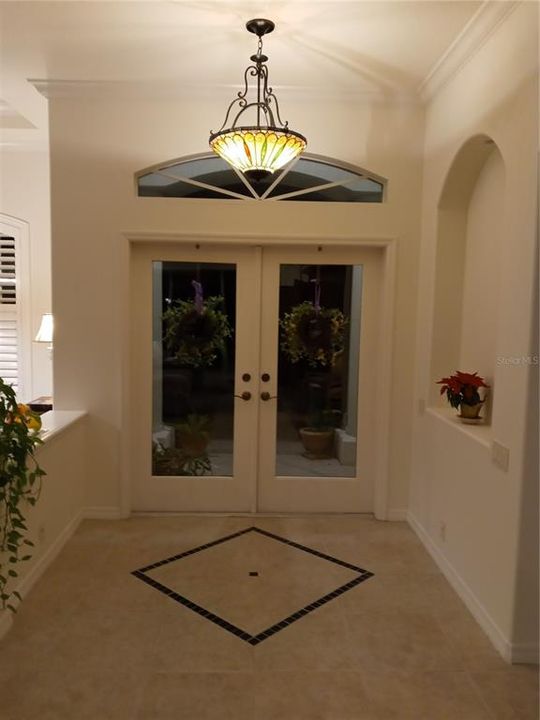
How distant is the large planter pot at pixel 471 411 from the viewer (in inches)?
123

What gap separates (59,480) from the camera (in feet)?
11.3

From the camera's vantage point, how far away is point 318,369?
4117 millimetres

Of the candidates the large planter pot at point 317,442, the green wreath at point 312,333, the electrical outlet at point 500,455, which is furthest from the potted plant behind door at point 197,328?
the electrical outlet at point 500,455

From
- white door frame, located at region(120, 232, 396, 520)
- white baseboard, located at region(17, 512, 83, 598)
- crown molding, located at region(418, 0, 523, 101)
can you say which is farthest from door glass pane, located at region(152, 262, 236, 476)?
crown molding, located at region(418, 0, 523, 101)

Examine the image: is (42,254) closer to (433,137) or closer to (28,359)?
(28,359)

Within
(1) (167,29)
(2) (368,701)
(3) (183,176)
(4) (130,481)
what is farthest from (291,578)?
(1) (167,29)

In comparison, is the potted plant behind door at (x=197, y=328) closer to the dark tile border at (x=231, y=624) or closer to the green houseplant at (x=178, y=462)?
the green houseplant at (x=178, y=462)

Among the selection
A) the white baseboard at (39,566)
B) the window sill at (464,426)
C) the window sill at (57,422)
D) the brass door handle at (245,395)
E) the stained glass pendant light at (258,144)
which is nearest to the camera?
the white baseboard at (39,566)

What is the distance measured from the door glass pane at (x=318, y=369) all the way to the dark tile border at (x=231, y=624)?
73 centimetres

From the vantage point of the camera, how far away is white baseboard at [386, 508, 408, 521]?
13.2 ft

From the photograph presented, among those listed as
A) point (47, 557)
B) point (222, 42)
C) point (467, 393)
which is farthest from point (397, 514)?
point (222, 42)

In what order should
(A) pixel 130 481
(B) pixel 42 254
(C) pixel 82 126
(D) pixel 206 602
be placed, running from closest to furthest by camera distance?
(D) pixel 206 602
(C) pixel 82 126
(A) pixel 130 481
(B) pixel 42 254

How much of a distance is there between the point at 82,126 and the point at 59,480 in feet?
8.27

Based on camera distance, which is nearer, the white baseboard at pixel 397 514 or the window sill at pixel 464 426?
the window sill at pixel 464 426
